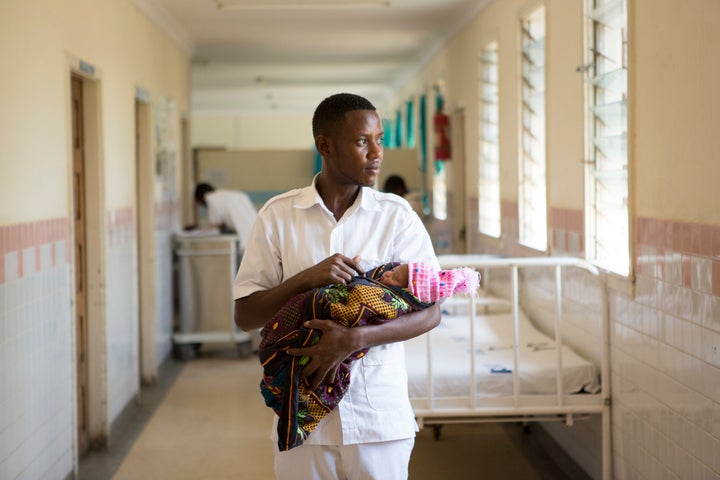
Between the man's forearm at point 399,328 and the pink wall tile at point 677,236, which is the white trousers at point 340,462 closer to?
the man's forearm at point 399,328

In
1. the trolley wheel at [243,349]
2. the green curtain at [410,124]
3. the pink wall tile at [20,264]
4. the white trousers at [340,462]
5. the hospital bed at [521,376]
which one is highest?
the green curtain at [410,124]

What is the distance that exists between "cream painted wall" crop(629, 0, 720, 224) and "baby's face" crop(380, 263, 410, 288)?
1322mm

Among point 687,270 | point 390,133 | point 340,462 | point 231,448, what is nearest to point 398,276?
point 340,462

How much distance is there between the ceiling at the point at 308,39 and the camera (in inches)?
284

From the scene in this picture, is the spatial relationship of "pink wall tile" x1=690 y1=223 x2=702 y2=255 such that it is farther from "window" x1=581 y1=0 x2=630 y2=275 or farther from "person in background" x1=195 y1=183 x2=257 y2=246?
"person in background" x1=195 y1=183 x2=257 y2=246

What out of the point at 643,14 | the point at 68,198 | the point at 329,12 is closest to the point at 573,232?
the point at 643,14

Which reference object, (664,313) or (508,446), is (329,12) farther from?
(664,313)

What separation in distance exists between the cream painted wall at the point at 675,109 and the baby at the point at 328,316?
1296mm

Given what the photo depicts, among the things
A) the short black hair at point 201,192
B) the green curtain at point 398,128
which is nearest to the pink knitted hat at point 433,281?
the short black hair at point 201,192

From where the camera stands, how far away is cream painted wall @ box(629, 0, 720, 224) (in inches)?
111

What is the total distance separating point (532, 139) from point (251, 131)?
17.1 meters

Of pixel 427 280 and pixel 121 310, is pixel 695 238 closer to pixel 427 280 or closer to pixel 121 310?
pixel 427 280

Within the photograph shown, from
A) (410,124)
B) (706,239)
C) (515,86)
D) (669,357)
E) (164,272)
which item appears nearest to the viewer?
(706,239)

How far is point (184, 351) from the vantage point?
7.90m
